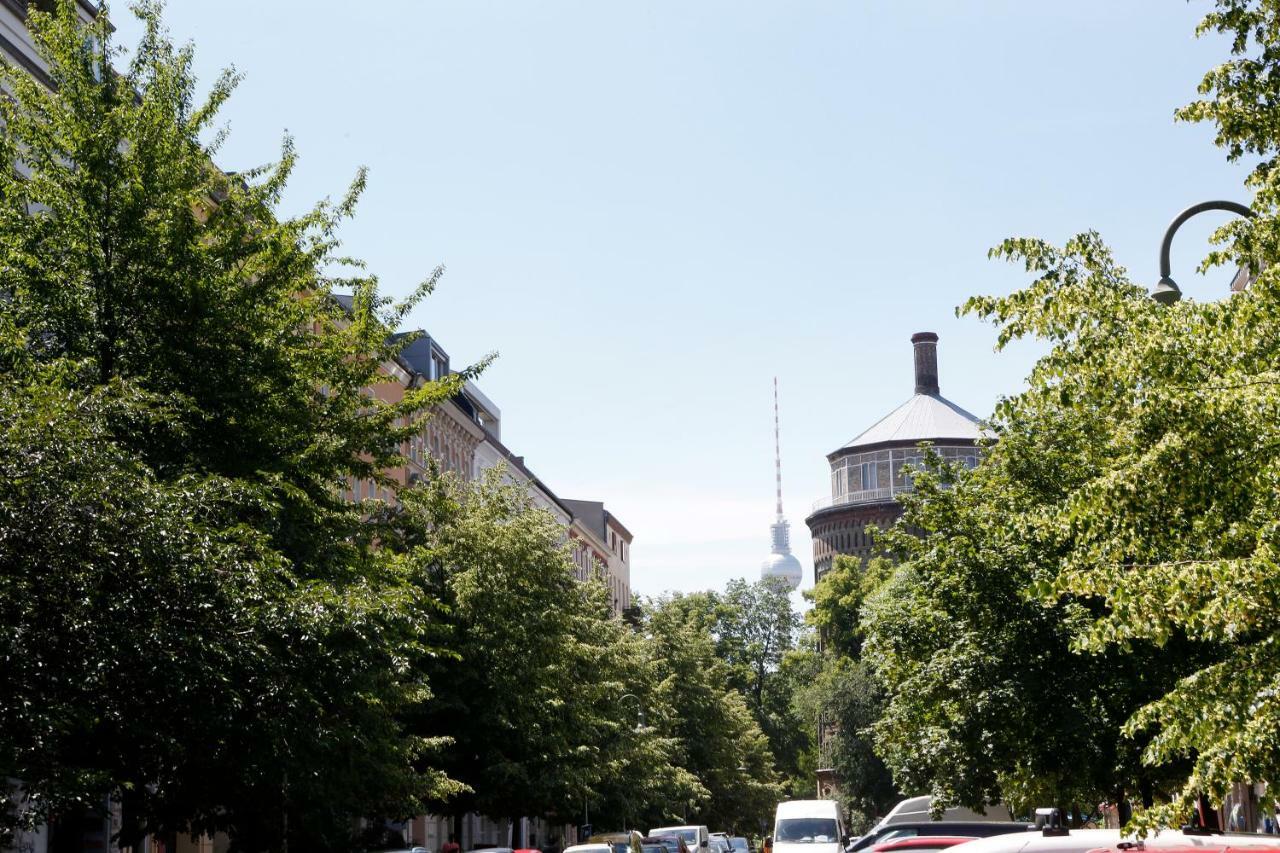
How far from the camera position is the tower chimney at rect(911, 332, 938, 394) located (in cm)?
14575

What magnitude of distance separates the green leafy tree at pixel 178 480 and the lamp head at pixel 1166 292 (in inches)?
360

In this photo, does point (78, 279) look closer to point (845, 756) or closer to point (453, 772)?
point (453, 772)

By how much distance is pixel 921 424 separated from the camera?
5418 inches

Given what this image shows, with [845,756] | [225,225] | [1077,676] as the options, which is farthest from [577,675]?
[845,756]

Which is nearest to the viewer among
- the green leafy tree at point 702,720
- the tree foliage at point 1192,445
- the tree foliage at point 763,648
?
the tree foliage at point 1192,445

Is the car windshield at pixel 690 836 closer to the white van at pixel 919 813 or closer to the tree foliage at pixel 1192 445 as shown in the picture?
the white van at pixel 919 813

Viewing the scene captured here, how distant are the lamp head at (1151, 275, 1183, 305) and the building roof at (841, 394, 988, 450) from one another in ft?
396

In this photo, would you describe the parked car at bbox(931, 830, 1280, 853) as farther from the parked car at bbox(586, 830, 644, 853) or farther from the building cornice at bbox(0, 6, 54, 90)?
the building cornice at bbox(0, 6, 54, 90)

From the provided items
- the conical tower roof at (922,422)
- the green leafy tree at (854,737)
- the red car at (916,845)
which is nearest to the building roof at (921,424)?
the conical tower roof at (922,422)

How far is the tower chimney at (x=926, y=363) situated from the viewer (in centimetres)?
14575

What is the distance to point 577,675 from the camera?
43688 millimetres

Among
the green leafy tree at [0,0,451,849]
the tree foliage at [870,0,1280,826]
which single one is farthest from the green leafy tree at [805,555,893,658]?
the tree foliage at [870,0,1280,826]

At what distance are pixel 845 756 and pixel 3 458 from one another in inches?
2629

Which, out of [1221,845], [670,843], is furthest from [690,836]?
[1221,845]
